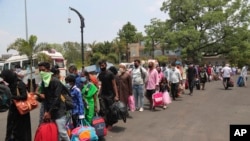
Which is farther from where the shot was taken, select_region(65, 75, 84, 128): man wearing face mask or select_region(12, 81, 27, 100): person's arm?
select_region(65, 75, 84, 128): man wearing face mask

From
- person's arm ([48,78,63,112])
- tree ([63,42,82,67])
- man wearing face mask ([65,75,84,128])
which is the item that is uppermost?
tree ([63,42,82,67])

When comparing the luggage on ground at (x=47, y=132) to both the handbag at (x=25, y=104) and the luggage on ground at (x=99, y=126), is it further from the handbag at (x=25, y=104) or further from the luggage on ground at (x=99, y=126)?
the luggage on ground at (x=99, y=126)

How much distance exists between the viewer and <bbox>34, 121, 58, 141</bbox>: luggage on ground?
224 inches

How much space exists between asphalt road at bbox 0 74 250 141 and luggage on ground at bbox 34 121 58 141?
81.4 inches

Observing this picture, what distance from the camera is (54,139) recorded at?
5.79 m

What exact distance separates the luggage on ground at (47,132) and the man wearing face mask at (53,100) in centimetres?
10

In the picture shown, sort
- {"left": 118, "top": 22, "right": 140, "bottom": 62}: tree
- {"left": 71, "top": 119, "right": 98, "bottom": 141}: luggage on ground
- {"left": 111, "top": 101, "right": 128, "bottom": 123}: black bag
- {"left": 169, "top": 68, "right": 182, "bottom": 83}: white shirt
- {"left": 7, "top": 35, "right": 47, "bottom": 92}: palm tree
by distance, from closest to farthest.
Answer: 1. {"left": 71, "top": 119, "right": 98, "bottom": 141}: luggage on ground
2. {"left": 111, "top": 101, "right": 128, "bottom": 123}: black bag
3. {"left": 169, "top": 68, "right": 182, "bottom": 83}: white shirt
4. {"left": 7, "top": 35, "right": 47, "bottom": 92}: palm tree
5. {"left": 118, "top": 22, "right": 140, "bottom": 62}: tree

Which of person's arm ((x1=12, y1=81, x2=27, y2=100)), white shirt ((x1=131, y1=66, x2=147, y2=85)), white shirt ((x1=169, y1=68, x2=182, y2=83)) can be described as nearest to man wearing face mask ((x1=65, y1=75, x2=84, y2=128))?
person's arm ((x1=12, y1=81, x2=27, y2=100))

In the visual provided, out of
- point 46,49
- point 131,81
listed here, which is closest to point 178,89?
point 131,81

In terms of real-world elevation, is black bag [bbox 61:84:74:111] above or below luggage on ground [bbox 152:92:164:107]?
above

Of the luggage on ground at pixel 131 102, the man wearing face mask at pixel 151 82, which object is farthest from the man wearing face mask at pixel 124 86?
the man wearing face mask at pixel 151 82

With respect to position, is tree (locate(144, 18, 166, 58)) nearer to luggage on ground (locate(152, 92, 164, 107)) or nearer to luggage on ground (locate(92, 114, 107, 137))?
luggage on ground (locate(152, 92, 164, 107))

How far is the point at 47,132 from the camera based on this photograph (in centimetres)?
573

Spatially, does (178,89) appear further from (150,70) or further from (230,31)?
(230,31)
